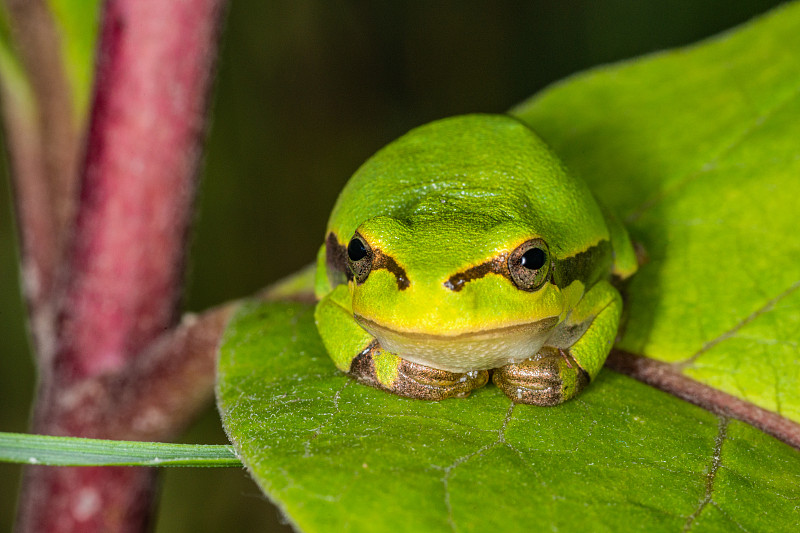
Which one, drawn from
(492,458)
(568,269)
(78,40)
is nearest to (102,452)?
(492,458)

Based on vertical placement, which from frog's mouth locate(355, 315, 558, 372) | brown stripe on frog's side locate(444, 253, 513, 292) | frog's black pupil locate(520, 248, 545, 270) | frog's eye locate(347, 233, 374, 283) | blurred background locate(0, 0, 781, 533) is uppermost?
frog's black pupil locate(520, 248, 545, 270)

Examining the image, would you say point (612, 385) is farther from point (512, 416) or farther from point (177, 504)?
point (177, 504)

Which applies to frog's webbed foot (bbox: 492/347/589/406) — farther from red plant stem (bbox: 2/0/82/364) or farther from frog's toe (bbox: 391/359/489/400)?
red plant stem (bbox: 2/0/82/364)

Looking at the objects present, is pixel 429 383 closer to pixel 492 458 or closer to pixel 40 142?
pixel 492 458

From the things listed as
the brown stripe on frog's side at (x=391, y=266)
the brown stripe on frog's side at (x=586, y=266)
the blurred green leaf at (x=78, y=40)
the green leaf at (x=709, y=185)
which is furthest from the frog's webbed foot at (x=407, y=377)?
the blurred green leaf at (x=78, y=40)

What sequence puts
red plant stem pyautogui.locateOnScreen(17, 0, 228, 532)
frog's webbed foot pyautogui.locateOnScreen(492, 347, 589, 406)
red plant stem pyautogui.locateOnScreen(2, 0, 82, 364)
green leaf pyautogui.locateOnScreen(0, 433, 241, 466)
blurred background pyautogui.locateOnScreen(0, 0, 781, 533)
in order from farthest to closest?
blurred background pyautogui.locateOnScreen(0, 0, 781, 533) → red plant stem pyautogui.locateOnScreen(2, 0, 82, 364) → red plant stem pyautogui.locateOnScreen(17, 0, 228, 532) → frog's webbed foot pyautogui.locateOnScreen(492, 347, 589, 406) → green leaf pyautogui.locateOnScreen(0, 433, 241, 466)

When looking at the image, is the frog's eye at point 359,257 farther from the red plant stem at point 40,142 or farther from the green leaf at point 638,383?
the red plant stem at point 40,142

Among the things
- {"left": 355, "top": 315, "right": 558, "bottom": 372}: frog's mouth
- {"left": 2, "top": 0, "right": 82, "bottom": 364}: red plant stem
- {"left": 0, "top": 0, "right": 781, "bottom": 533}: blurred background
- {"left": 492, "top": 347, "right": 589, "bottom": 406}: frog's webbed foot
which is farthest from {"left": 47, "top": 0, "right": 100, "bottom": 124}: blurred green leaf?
{"left": 0, "top": 0, "right": 781, "bottom": 533}: blurred background

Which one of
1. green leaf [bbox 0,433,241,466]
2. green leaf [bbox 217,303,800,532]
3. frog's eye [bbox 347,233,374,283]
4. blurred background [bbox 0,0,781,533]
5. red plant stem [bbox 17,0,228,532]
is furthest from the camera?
blurred background [bbox 0,0,781,533]
